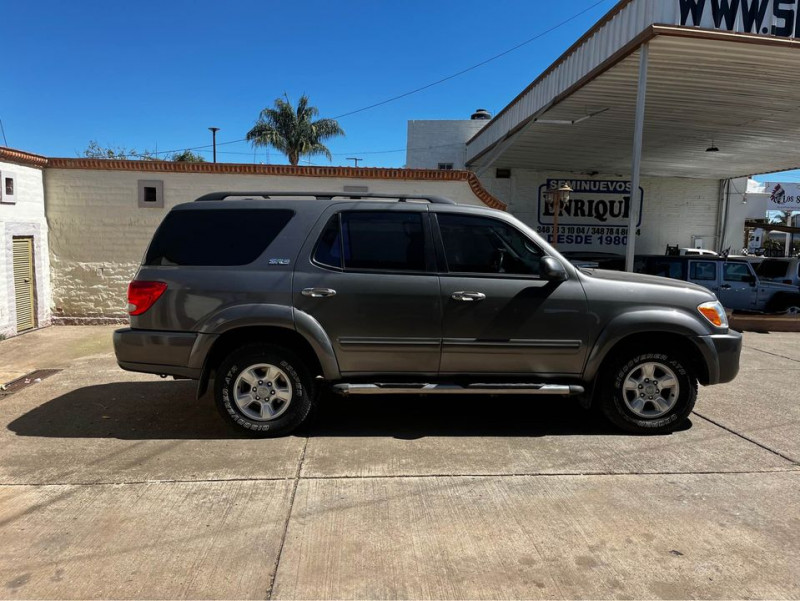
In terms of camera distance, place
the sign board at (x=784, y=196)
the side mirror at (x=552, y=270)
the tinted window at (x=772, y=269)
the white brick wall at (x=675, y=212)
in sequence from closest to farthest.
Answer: the side mirror at (x=552, y=270) → the tinted window at (x=772, y=269) → the white brick wall at (x=675, y=212) → the sign board at (x=784, y=196)

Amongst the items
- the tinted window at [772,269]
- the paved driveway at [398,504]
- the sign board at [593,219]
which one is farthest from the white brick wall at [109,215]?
the sign board at [593,219]

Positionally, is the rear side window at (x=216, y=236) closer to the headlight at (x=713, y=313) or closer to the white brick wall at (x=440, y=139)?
the headlight at (x=713, y=313)

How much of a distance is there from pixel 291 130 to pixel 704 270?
90.6 ft

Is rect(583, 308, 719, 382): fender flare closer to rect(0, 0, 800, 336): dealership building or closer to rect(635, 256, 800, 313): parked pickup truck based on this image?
rect(0, 0, 800, 336): dealership building

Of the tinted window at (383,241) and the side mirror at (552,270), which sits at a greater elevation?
the tinted window at (383,241)

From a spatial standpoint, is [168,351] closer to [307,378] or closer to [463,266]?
[307,378]

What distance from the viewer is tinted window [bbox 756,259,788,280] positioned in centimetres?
1301

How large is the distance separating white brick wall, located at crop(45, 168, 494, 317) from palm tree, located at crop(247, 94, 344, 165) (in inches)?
989

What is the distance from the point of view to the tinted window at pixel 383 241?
4613 mm

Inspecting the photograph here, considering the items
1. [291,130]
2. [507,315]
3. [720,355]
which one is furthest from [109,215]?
[291,130]

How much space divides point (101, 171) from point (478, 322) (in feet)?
27.5

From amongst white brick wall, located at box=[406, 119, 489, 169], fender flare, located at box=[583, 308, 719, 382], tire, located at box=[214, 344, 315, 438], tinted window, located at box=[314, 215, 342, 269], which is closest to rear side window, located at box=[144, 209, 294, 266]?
tinted window, located at box=[314, 215, 342, 269]

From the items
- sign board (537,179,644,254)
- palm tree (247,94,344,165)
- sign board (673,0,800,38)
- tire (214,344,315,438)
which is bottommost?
tire (214,344,315,438)

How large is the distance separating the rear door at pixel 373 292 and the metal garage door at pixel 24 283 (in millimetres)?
7119
